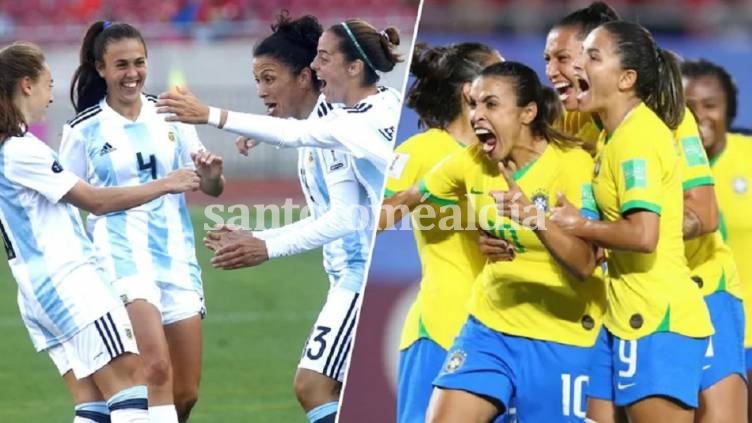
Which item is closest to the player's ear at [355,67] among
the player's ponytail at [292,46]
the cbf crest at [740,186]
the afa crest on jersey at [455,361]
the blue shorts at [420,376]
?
the player's ponytail at [292,46]

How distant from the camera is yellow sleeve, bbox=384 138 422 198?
550 centimetres

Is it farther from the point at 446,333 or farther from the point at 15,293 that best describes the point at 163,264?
the point at 15,293

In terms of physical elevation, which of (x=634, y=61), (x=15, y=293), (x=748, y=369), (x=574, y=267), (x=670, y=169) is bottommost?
(x=15, y=293)

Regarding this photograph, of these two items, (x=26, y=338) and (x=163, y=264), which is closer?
(x=163, y=264)

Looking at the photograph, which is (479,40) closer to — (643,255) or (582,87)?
(582,87)

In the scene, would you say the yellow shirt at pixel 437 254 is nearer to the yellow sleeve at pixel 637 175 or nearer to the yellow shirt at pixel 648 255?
the yellow shirt at pixel 648 255

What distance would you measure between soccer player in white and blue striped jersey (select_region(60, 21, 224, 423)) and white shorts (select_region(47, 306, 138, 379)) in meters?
0.67

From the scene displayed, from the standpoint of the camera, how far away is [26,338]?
11.1 meters

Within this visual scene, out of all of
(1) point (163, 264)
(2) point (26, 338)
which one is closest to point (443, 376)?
(1) point (163, 264)

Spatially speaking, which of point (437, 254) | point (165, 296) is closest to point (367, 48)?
point (437, 254)

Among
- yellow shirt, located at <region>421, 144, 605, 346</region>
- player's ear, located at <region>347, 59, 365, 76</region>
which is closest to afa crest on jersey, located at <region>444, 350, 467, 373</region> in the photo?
yellow shirt, located at <region>421, 144, 605, 346</region>

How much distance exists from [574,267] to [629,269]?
0.96ft

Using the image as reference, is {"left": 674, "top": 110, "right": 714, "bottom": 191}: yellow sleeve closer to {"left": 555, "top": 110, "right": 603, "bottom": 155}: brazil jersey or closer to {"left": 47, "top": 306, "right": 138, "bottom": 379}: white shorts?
{"left": 555, "top": 110, "right": 603, "bottom": 155}: brazil jersey

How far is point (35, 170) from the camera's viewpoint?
5.63 m
